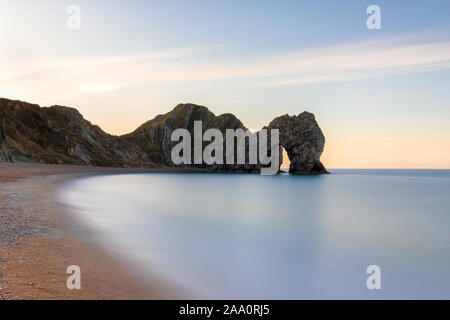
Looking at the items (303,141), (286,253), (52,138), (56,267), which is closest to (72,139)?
(52,138)

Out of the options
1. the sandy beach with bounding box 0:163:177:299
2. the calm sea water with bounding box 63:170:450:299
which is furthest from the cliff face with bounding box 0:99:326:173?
the sandy beach with bounding box 0:163:177:299

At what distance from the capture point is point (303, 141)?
11425cm

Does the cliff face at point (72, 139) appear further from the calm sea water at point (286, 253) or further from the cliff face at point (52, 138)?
the calm sea water at point (286, 253)

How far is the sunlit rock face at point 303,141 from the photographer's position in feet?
372

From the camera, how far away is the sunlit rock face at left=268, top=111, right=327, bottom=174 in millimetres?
113500

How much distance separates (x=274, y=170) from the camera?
440 ft

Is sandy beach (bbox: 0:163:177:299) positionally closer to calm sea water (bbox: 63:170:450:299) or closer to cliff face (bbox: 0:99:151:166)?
calm sea water (bbox: 63:170:450:299)

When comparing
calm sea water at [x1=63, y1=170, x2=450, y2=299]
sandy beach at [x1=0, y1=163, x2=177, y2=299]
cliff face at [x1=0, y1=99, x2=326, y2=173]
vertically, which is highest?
cliff face at [x1=0, y1=99, x2=326, y2=173]

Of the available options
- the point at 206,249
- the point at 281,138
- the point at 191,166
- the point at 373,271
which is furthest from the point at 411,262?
the point at 191,166

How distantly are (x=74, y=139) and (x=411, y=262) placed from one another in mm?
146276

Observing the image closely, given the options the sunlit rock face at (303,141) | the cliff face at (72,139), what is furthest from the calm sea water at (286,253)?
the sunlit rock face at (303,141)

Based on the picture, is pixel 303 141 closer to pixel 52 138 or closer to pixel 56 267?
pixel 52 138

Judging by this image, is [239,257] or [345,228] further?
[345,228]
